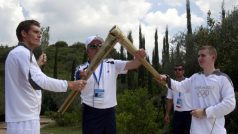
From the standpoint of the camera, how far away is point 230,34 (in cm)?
1689

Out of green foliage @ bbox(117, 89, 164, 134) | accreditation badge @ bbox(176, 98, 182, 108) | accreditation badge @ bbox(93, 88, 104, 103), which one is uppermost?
accreditation badge @ bbox(93, 88, 104, 103)

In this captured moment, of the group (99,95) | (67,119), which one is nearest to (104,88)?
(99,95)

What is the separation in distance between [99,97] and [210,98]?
4.99ft

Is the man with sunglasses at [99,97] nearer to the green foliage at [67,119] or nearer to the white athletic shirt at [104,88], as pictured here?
the white athletic shirt at [104,88]

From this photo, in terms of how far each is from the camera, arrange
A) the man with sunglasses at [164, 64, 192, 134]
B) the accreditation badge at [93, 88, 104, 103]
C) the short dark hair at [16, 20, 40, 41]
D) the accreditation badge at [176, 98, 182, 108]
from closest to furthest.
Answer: the short dark hair at [16, 20, 40, 41] < the accreditation badge at [93, 88, 104, 103] < the man with sunglasses at [164, 64, 192, 134] < the accreditation badge at [176, 98, 182, 108]

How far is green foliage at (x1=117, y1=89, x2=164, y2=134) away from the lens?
14.7 m

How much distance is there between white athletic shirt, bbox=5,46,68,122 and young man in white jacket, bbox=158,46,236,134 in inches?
82.1

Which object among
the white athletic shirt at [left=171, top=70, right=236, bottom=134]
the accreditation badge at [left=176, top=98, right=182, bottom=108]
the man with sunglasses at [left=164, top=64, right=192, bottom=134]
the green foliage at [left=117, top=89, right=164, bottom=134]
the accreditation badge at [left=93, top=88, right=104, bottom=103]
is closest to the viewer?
the white athletic shirt at [left=171, top=70, right=236, bottom=134]

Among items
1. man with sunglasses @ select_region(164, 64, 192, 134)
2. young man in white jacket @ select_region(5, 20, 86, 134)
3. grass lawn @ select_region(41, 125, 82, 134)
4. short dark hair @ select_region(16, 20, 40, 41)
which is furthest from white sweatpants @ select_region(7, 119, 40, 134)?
grass lawn @ select_region(41, 125, 82, 134)

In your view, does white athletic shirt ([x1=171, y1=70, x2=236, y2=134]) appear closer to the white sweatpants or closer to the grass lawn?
the white sweatpants

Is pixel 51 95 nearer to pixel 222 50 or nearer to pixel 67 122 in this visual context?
pixel 67 122

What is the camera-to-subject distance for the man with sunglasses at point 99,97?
676cm

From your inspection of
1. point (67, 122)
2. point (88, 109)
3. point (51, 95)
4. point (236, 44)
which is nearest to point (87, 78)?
point (88, 109)

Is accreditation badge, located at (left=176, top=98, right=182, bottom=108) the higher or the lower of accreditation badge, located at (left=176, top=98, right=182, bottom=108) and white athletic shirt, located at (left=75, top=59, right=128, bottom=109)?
the lower
